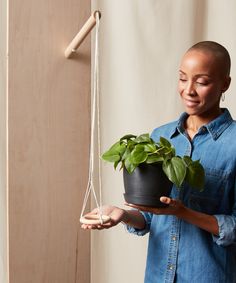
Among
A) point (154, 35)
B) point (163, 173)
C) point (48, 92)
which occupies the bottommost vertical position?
point (163, 173)

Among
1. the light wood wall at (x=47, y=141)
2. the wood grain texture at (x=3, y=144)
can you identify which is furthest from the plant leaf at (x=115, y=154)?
the wood grain texture at (x=3, y=144)

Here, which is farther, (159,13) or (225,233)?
(159,13)

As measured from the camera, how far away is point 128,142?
31.9 inches

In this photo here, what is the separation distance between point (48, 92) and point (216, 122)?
0.43m

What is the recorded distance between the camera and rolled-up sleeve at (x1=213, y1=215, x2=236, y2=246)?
805 millimetres

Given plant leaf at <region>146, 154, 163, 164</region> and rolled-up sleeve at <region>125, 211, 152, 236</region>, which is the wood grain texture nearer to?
rolled-up sleeve at <region>125, 211, 152, 236</region>

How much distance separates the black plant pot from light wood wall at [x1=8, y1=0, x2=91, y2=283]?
355mm

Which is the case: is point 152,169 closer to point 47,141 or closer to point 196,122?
point 196,122

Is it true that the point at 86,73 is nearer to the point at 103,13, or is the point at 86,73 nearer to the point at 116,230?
the point at 103,13

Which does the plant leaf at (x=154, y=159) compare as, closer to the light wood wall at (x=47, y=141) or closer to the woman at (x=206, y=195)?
the woman at (x=206, y=195)

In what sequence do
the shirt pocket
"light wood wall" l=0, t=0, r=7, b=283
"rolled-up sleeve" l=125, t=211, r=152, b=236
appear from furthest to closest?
1. "light wood wall" l=0, t=0, r=7, b=283
2. "rolled-up sleeve" l=125, t=211, r=152, b=236
3. the shirt pocket

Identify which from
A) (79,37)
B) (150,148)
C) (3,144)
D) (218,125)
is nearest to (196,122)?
(218,125)

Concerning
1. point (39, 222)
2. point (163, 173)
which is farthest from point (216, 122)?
point (39, 222)

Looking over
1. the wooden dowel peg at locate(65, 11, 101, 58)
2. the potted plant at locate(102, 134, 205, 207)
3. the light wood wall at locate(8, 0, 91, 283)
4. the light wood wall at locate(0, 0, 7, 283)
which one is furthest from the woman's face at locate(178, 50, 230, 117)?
the light wood wall at locate(0, 0, 7, 283)
